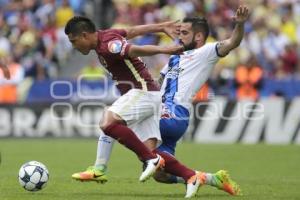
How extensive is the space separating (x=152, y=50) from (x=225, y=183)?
1.86m

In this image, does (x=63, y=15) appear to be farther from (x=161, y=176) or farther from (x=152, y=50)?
(x=152, y=50)

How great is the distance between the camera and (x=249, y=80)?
23.2 metres

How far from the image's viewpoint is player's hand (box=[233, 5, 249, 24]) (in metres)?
9.63

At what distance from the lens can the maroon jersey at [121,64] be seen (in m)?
10.1

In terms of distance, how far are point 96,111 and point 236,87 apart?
402 centimetres

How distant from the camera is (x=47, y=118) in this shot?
21.9 metres

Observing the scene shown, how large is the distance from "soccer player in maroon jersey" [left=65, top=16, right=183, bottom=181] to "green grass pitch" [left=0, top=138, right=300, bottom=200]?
55 cm

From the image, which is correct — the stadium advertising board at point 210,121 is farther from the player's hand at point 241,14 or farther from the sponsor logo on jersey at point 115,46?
the player's hand at point 241,14

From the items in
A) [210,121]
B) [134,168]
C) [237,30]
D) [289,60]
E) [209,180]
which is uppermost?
[237,30]

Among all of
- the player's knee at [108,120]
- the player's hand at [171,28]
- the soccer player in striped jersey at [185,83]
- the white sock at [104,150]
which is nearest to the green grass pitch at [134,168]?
the soccer player in striped jersey at [185,83]

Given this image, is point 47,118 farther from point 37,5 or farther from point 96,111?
point 37,5

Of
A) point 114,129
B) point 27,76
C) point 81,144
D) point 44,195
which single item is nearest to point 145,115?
point 114,129

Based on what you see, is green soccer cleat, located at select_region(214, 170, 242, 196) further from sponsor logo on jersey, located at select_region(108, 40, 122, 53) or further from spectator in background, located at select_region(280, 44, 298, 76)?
spectator in background, located at select_region(280, 44, 298, 76)

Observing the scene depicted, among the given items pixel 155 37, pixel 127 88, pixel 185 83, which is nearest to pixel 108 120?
pixel 127 88
